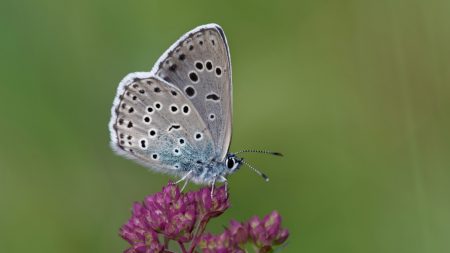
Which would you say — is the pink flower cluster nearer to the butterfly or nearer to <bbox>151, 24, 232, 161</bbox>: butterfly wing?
the butterfly

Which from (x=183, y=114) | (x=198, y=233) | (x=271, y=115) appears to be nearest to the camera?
(x=198, y=233)

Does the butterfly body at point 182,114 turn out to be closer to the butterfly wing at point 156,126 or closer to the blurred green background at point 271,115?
the butterfly wing at point 156,126

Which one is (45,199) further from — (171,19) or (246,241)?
(246,241)

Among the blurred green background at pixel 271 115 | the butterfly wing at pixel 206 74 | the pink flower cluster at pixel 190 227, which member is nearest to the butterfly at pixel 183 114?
Answer: the butterfly wing at pixel 206 74

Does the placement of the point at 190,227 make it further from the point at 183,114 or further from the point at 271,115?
the point at 271,115

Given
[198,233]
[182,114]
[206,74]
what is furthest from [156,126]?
[198,233]

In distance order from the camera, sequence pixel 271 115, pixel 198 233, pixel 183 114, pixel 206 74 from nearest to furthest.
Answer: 1. pixel 198 233
2. pixel 206 74
3. pixel 183 114
4. pixel 271 115

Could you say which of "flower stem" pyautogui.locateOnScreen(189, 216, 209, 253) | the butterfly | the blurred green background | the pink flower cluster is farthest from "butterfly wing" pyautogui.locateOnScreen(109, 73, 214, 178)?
the blurred green background

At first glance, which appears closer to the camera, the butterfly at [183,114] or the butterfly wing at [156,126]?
the butterfly at [183,114]
